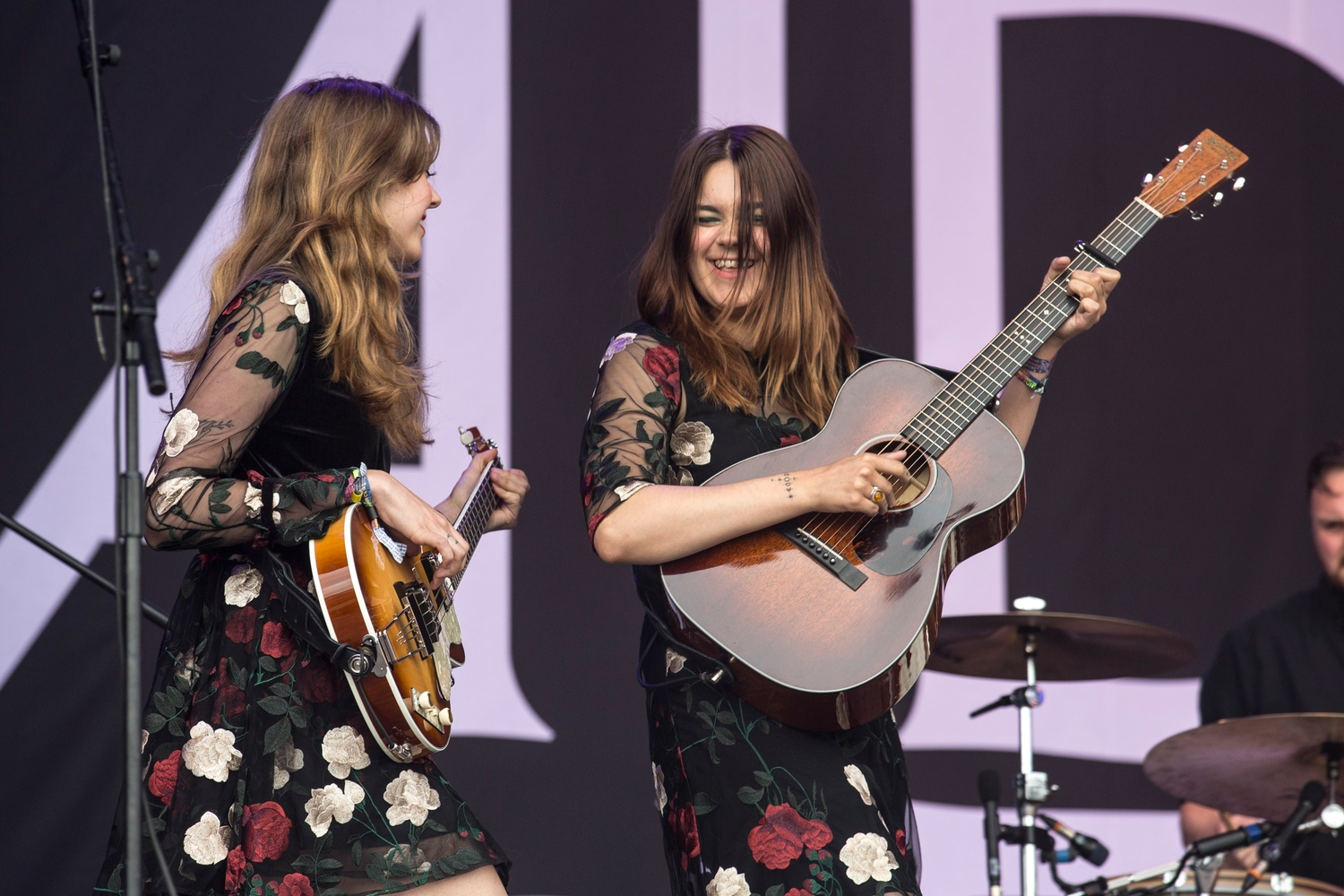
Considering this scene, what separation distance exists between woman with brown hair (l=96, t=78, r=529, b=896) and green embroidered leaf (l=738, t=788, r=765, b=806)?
0.38m

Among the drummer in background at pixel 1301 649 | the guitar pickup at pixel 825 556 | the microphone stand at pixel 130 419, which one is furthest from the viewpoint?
the drummer in background at pixel 1301 649

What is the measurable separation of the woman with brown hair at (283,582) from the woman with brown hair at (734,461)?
13.2 inches

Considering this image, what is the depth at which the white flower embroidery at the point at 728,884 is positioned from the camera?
6.80 feet

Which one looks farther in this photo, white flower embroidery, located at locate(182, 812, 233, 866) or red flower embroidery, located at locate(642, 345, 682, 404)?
red flower embroidery, located at locate(642, 345, 682, 404)

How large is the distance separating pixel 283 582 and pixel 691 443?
0.75 m

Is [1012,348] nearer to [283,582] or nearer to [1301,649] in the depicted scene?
[283,582]

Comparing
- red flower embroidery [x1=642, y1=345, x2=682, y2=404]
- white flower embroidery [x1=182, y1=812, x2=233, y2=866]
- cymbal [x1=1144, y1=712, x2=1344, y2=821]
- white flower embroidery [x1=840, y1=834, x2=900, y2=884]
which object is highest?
red flower embroidery [x1=642, y1=345, x2=682, y2=404]

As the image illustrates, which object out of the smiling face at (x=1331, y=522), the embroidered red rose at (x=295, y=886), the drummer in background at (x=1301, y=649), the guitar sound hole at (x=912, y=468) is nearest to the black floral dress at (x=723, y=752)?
the guitar sound hole at (x=912, y=468)

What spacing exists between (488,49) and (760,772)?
2755 millimetres

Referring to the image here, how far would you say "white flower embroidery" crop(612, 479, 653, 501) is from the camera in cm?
219

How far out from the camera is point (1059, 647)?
3.54m

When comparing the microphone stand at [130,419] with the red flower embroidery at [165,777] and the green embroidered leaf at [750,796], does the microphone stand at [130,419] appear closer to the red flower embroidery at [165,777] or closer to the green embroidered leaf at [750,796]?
the red flower embroidery at [165,777]

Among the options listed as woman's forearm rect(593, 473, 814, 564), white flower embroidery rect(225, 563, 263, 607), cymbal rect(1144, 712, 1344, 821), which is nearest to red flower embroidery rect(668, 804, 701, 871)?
woman's forearm rect(593, 473, 814, 564)

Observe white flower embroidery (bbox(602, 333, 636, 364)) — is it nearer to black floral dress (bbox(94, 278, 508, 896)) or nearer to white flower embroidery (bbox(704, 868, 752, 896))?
black floral dress (bbox(94, 278, 508, 896))
